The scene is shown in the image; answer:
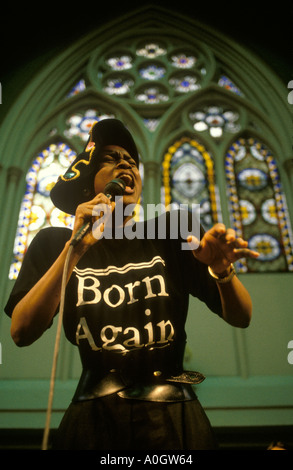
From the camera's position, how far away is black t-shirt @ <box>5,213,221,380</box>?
3.23 ft

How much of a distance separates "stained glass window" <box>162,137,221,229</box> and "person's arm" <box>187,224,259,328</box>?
221 centimetres

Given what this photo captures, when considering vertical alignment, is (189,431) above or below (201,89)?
below

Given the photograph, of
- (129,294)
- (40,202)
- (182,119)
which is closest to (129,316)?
(129,294)

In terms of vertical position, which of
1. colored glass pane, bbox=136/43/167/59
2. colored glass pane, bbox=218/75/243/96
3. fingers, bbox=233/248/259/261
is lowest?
fingers, bbox=233/248/259/261

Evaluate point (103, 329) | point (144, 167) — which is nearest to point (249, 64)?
point (144, 167)

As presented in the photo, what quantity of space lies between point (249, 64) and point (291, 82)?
1.72 feet

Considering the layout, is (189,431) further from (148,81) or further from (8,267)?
(148,81)

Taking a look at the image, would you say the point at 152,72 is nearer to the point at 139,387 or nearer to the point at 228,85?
the point at 228,85

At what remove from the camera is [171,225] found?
3.96ft

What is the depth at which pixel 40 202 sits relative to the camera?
136 inches

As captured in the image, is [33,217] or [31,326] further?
[33,217]

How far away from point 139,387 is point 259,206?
2.72m

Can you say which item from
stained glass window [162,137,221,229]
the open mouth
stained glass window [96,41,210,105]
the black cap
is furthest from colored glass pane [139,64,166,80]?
the open mouth

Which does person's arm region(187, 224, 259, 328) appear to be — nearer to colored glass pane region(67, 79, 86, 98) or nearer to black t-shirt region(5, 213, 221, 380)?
black t-shirt region(5, 213, 221, 380)
